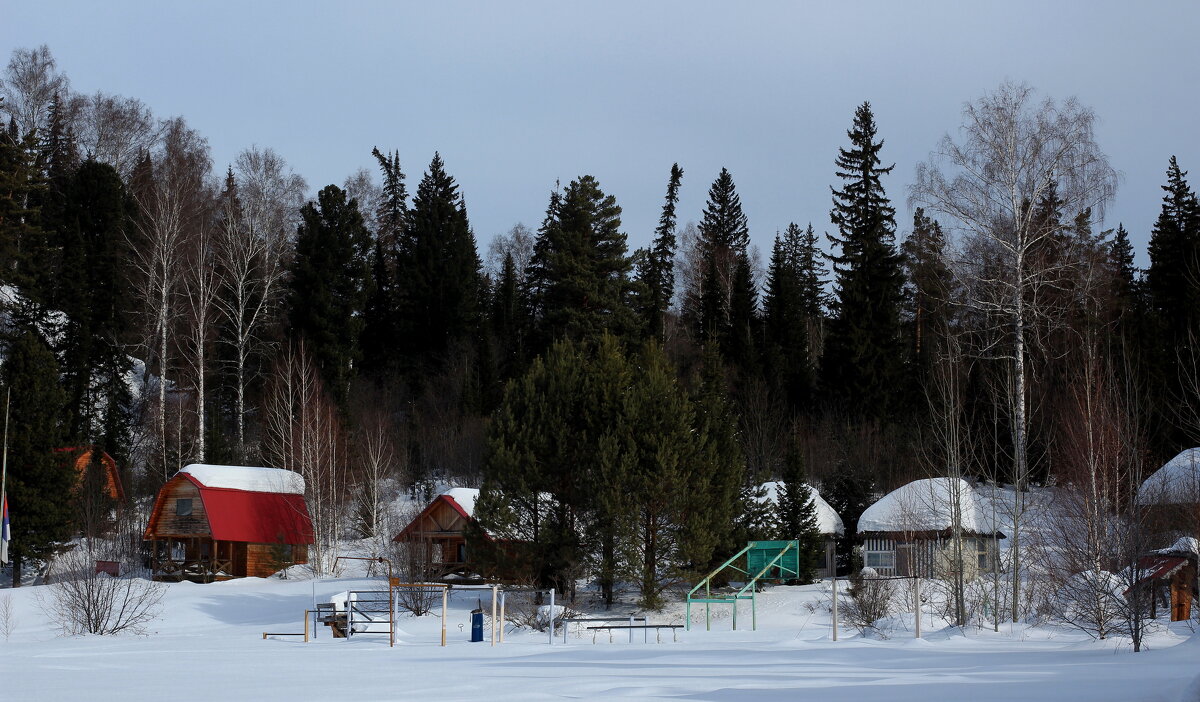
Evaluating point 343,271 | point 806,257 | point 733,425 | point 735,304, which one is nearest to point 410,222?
point 343,271

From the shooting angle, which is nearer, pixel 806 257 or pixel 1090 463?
pixel 1090 463

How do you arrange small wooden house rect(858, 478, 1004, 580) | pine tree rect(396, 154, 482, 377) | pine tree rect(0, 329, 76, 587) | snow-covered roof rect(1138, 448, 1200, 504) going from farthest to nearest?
1. pine tree rect(396, 154, 482, 377)
2. pine tree rect(0, 329, 76, 587)
3. small wooden house rect(858, 478, 1004, 580)
4. snow-covered roof rect(1138, 448, 1200, 504)

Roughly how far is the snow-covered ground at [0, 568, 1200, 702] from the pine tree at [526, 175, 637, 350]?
26879mm

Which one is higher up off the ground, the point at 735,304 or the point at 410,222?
the point at 410,222

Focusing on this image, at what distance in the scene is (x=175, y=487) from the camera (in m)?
45.5

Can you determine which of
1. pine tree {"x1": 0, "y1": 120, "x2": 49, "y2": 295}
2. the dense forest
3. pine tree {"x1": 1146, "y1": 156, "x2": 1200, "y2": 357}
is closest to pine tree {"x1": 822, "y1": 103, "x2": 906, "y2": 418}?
the dense forest

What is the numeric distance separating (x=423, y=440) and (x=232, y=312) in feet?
40.5

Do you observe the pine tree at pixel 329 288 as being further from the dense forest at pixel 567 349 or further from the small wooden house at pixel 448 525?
the small wooden house at pixel 448 525

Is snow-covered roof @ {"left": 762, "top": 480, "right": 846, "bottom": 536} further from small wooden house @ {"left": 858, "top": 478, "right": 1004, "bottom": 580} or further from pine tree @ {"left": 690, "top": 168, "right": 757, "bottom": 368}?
pine tree @ {"left": 690, "top": 168, "right": 757, "bottom": 368}

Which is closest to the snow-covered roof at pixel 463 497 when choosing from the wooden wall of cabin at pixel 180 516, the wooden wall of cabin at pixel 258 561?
the wooden wall of cabin at pixel 258 561

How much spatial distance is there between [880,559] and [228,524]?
990 inches

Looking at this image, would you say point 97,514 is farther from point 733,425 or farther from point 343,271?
point 733,425

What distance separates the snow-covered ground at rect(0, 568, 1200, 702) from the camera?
562 inches

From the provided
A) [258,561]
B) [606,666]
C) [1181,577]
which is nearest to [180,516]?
[258,561]
